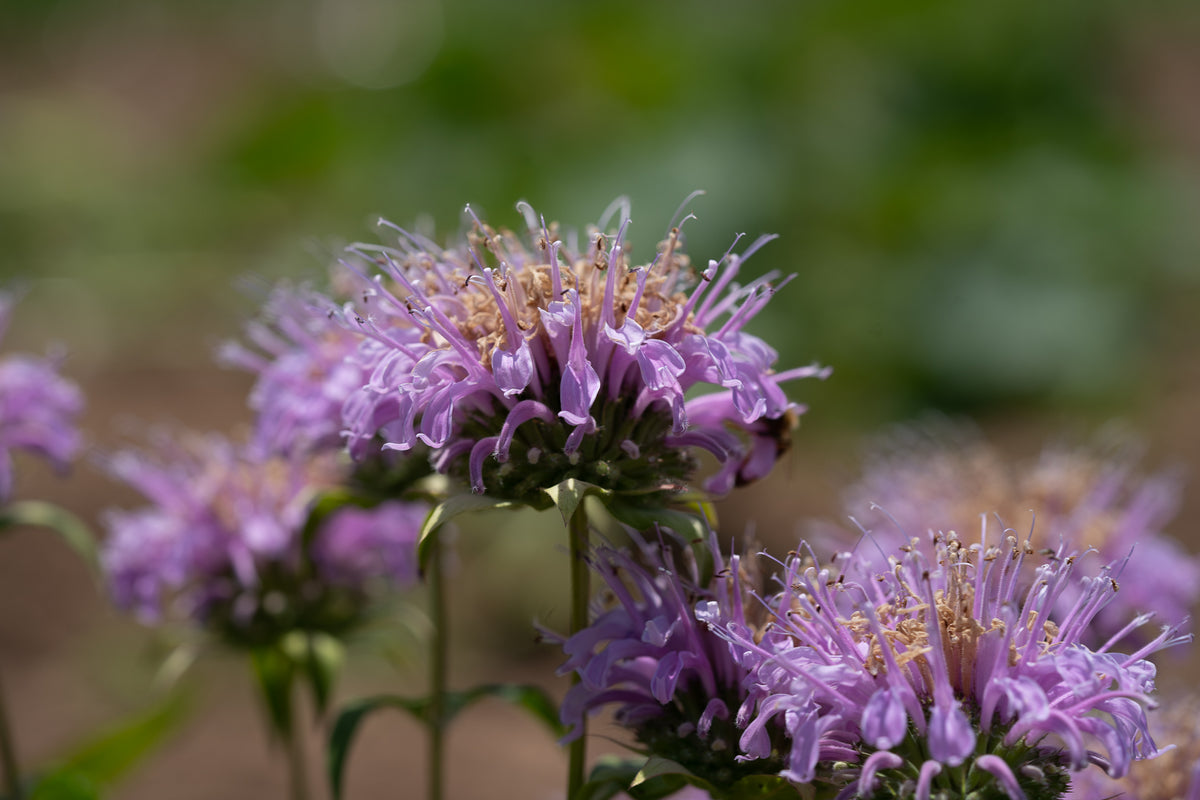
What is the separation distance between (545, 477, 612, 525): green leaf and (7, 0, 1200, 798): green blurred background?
4028 millimetres

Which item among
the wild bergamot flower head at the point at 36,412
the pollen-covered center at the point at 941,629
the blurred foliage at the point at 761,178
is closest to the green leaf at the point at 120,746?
the wild bergamot flower head at the point at 36,412

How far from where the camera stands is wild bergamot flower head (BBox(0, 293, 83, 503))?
7.27 ft

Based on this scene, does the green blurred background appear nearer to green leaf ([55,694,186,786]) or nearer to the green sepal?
green leaf ([55,694,186,786])

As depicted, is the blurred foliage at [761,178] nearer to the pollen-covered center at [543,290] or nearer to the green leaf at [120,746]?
the green leaf at [120,746]

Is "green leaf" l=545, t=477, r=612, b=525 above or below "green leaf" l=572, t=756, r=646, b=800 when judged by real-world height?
above

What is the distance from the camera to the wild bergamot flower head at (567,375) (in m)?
1.60

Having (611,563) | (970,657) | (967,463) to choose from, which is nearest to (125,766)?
(611,563)

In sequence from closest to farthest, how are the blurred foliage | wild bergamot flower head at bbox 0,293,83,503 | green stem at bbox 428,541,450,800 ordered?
green stem at bbox 428,541,450,800 → wild bergamot flower head at bbox 0,293,83,503 → the blurred foliage

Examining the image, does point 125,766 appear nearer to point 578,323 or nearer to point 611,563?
point 611,563

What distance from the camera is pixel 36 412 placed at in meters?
2.25

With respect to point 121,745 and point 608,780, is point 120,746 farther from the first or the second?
point 608,780

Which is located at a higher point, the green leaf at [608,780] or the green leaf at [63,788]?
the green leaf at [63,788]

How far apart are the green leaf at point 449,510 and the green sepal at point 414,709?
49cm

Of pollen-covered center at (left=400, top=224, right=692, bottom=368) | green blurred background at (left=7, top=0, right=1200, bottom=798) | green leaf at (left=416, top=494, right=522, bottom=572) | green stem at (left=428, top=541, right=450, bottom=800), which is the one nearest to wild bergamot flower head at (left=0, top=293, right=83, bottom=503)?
green stem at (left=428, top=541, right=450, bottom=800)
